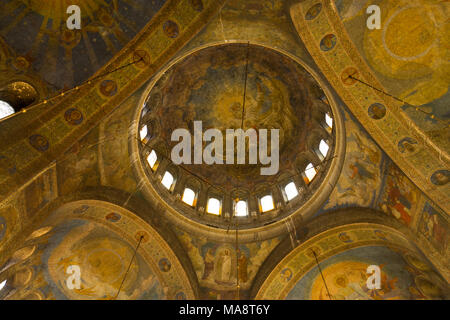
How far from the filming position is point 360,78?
28.9 feet

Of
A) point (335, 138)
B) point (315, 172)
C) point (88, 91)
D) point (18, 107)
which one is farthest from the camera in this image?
point (315, 172)

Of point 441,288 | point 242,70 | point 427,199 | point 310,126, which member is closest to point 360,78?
point 427,199

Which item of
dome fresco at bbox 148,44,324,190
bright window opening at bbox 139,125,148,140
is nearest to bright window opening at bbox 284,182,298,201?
dome fresco at bbox 148,44,324,190

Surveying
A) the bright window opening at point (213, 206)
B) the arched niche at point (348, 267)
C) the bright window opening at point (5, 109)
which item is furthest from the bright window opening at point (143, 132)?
the arched niche at point (348, 267)

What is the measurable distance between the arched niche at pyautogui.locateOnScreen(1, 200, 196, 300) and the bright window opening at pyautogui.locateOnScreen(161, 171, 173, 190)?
83.0 inches

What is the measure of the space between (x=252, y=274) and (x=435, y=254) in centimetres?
640

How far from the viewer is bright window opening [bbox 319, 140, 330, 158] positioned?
478 inches

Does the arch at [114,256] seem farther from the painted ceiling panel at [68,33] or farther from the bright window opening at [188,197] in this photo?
the painted ceiling panel at [68,33]

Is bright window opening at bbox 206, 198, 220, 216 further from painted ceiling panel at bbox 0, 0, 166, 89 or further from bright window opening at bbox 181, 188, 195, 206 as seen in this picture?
painted ceiling panel at bbox 0, 0, 166, 89

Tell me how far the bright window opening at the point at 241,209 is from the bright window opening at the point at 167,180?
289cm

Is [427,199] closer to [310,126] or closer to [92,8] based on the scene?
[310,126]

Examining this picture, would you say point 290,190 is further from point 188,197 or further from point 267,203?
point 188,197

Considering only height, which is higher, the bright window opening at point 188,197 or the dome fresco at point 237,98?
the dome fresco at point 237,98

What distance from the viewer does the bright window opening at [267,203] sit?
45.6 feet
